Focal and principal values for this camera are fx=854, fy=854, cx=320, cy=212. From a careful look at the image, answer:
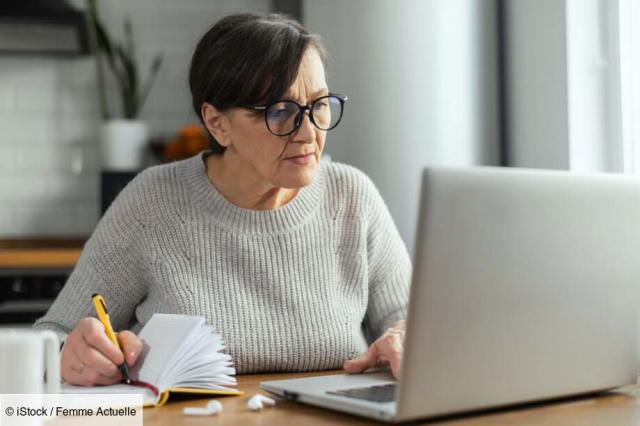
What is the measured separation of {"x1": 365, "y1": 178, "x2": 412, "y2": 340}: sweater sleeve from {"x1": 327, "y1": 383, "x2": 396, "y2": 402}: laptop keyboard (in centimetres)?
56

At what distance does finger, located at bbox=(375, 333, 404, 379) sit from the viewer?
1.22 meters

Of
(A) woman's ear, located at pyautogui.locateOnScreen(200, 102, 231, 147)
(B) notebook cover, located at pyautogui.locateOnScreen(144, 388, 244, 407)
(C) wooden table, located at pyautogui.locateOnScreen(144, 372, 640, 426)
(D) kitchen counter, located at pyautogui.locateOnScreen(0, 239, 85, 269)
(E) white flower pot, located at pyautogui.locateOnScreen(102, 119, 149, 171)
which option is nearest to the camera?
(C) wooden table, located at pyautogui.locateOnScreen(144, 372, 640, 426)


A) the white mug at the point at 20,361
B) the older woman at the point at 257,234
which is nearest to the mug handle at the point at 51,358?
the white mug at the point at 20,361

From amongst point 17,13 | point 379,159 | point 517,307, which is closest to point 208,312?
point 517,307

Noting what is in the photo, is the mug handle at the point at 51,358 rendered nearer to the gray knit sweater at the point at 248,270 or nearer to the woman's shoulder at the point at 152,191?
the gray knit sweater at the point at 248,270

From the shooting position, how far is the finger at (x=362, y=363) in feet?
4.11

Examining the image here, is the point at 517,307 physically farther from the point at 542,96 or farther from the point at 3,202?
the point at 3,202

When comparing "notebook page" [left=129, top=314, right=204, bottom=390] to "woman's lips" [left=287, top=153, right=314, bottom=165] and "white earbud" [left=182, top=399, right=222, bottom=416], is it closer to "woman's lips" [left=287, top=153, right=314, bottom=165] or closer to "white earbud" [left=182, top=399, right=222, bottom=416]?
"white earbud" [left=182, top=399, right=222, bottom=416]

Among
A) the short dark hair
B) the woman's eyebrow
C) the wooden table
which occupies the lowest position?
the wooden table

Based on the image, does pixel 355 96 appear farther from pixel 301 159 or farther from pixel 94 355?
pixel 94 355

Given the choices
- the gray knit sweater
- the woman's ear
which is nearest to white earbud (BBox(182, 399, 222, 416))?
the gray knit sweater

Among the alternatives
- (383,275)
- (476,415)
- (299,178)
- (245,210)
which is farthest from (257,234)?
(476,415)

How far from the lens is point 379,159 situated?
2.40 meters

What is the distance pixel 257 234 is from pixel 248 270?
0.07 m
